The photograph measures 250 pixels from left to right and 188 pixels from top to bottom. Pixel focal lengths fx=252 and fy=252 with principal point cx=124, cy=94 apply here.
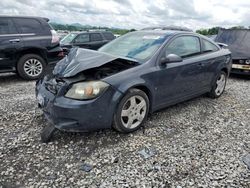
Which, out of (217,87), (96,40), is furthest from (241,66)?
(96,40)

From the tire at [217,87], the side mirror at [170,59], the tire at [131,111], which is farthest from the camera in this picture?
the tire at [217,87]

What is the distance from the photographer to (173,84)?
13.8 feet

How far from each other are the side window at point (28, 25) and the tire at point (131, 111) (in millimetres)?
4832

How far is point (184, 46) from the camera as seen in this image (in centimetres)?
457

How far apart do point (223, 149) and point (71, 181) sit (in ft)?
6.59

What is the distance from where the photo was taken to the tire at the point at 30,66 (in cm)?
693

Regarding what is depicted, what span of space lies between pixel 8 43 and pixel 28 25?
33.5 inches

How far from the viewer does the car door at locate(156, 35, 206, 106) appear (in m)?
4.03

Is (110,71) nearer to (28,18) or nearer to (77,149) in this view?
(77,149)

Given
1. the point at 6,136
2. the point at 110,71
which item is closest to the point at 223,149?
the point at 110,71

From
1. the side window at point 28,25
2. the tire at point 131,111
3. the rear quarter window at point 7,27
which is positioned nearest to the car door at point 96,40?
the side window at point 28,25

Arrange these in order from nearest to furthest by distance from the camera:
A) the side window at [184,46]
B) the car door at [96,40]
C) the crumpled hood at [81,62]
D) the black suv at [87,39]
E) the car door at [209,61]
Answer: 1. the crumpled hood at [81,62]
2. the side window at [184,46]
3. the car door at [209,61]
4. the black suv at [87,39]
5. the car door at [96,40]

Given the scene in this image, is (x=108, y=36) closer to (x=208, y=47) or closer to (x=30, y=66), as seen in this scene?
(x=30, y=66)

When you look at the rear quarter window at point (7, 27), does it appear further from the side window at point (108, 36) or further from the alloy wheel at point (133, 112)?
the side window at point (108, 36)
